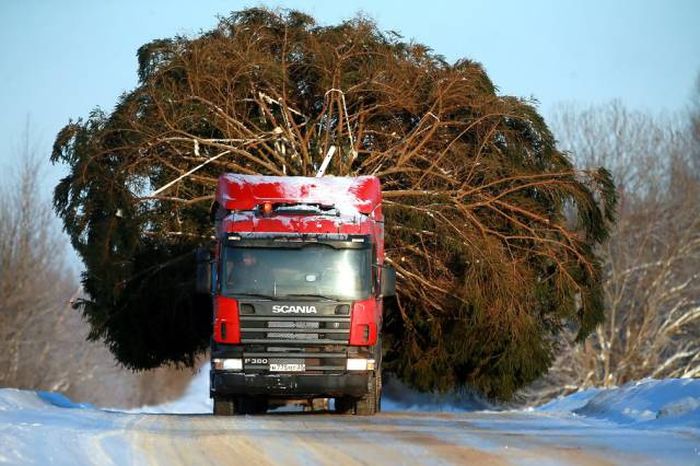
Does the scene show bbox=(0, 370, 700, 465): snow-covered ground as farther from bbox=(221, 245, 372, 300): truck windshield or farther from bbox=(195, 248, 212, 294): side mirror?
bbox=(195, 248, 212, 294): side mirror

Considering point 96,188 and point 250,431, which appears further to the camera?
point 96,188

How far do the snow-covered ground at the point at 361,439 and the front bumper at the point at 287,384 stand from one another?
1.86 ft

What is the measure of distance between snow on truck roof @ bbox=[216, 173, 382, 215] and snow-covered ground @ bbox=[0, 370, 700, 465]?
127 inches

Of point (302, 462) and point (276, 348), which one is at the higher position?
point (276, 348)

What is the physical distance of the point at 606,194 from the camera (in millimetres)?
27266

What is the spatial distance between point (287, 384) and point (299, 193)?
Result: 2874 mm

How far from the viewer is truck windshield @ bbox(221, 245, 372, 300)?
61.8ft

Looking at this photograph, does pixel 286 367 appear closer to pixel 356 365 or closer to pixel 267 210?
pixel 356 365

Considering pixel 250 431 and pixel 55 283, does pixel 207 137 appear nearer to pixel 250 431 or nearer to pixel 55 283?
pixel 250 431

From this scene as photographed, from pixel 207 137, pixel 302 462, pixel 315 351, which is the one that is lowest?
pixel 302 462

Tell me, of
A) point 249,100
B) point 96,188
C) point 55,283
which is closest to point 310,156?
point 249,100

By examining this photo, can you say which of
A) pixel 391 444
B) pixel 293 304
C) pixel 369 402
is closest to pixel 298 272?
pixel 293 304

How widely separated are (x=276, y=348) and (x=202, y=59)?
8.63m

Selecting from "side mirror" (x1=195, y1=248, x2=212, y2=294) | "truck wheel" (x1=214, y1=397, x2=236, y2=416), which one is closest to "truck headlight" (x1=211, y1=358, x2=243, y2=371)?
"truck wheel" (x1=214, y1=397, x2=236, y2=416)
